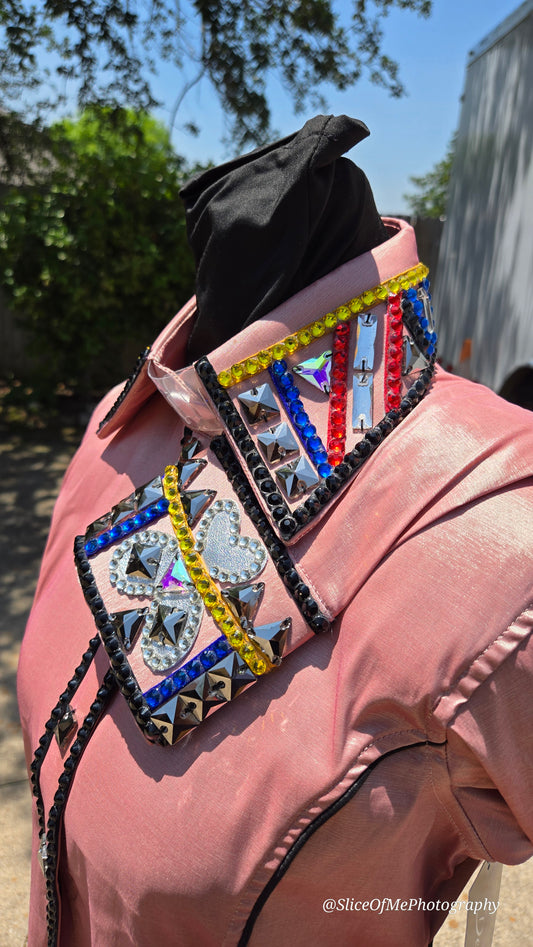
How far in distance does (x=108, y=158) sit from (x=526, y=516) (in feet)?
23.2

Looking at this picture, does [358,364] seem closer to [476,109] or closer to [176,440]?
[176,440]

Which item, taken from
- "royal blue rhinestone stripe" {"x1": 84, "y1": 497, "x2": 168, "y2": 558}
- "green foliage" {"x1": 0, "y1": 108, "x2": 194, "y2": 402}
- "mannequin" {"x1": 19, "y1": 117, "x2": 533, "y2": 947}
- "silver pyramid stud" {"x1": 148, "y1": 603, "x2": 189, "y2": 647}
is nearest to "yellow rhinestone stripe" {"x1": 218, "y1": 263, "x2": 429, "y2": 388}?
"mannequin" {"x1": 19, "y1": 117, "x2": 533, "y2": 947}

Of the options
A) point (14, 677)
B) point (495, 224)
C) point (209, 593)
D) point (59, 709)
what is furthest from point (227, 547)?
point (495, 224)

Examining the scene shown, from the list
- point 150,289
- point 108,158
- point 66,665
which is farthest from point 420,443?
point 108,158

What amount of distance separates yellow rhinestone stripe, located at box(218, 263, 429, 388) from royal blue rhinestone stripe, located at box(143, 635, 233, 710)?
360 mm

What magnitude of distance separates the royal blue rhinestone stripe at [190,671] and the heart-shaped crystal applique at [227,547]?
0.09 meters

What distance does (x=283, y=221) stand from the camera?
1060mm

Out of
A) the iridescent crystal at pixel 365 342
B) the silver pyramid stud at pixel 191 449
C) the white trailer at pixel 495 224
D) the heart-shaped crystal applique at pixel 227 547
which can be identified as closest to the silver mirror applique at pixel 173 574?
the heart-shaped crystal applique at pixel 227 547

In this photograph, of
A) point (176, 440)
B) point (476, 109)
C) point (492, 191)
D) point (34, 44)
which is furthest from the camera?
point (34, 44)

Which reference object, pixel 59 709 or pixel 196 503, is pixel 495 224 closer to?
pixel 196 503

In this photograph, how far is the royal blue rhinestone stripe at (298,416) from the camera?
3.07ft

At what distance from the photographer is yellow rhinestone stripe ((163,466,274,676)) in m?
0.90

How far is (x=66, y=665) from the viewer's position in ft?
3.82

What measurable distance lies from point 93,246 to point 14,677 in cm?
439
